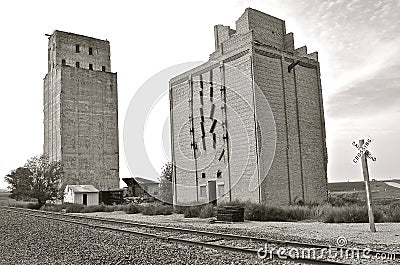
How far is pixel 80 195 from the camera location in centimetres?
4853

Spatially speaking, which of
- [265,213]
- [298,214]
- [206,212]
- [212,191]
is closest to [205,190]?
[212,191]

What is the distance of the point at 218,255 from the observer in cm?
845

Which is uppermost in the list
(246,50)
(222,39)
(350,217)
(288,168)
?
(222,39)

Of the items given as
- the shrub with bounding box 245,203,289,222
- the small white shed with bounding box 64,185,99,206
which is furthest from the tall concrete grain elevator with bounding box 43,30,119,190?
the shrub with bounding box 245,203,289,222

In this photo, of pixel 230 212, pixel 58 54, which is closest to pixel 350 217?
pixel 230 212

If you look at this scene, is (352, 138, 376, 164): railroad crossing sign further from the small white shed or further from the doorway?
the small white shed

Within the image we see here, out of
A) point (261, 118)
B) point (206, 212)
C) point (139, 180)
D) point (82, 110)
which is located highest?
point (82, 110)

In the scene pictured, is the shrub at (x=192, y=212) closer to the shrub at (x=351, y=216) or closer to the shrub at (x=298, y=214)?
the shrub at (x=298, y=214)

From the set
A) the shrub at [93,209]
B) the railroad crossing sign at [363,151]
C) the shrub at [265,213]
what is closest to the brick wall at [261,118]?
the shrub at [265,213]

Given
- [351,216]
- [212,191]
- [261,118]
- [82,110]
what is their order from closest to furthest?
[351,216]
[261,118]
[212,191]
[82,110]

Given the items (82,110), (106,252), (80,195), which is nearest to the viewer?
(106,252)

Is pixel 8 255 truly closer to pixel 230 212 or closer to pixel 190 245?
pixel 190 245

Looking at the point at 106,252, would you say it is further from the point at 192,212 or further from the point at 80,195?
the point at 80,195

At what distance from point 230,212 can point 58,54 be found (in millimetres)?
48594
